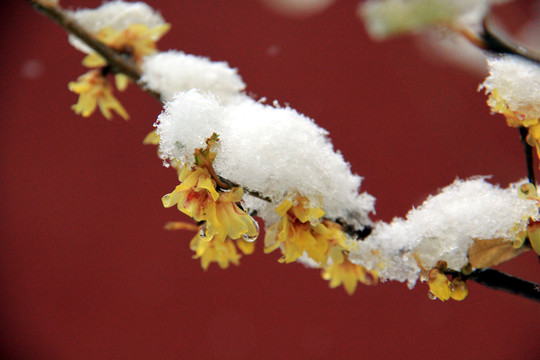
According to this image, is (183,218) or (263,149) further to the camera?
(183,218)

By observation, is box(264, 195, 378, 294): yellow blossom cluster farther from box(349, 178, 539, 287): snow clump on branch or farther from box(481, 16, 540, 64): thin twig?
box(481, 16, 540, 64): thin twig

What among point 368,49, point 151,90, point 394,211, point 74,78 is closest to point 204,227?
point 151,90

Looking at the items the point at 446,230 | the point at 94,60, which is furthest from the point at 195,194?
the point at 94,60

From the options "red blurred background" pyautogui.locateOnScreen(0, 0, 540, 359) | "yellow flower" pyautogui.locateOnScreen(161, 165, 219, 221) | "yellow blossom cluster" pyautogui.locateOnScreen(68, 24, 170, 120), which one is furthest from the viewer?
"red blurred background" pyautogui.locateOnScreen(0, 0, 540, 359)

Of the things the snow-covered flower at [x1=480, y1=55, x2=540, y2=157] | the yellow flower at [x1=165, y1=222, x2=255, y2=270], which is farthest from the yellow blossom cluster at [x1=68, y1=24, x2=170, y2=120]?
the snow-covered flower at [x1=480, y1=55, x2=540, y2=157]

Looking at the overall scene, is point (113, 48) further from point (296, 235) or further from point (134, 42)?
point (296, 235)

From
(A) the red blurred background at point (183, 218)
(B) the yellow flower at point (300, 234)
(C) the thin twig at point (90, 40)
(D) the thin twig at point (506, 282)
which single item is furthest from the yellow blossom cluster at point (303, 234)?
(A) the red blurred background at point (183, 218)
